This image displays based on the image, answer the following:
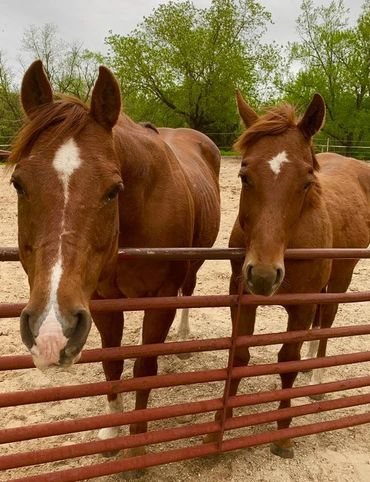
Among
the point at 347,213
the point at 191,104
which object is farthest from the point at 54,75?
the point at 347,213

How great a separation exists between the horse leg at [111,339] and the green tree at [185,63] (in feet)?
78.7

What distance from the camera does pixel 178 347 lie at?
2096 mm

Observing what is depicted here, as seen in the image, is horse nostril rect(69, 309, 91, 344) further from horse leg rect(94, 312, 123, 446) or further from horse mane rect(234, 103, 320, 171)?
horse mane rect(234, 103, 320, 171)

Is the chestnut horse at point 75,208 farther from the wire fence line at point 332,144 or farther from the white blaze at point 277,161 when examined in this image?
the wire fence line at point 332,144

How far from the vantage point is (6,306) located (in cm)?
173

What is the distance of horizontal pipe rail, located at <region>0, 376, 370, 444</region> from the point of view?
74.4 inches

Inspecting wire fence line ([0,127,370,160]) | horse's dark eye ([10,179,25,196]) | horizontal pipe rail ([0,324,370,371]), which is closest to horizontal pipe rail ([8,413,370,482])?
horizontal pipe rail ([0,324,370,371])

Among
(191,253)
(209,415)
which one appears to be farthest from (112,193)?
(209,415)

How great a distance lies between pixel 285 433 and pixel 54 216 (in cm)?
193

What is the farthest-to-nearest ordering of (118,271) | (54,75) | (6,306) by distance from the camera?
(54,75), (118,271), (6,306)

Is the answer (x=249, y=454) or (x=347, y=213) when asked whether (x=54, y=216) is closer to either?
(x=249, y=454)

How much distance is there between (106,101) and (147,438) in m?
1.65

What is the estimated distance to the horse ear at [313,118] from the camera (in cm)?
243

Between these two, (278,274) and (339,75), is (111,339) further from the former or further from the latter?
(339,75)
